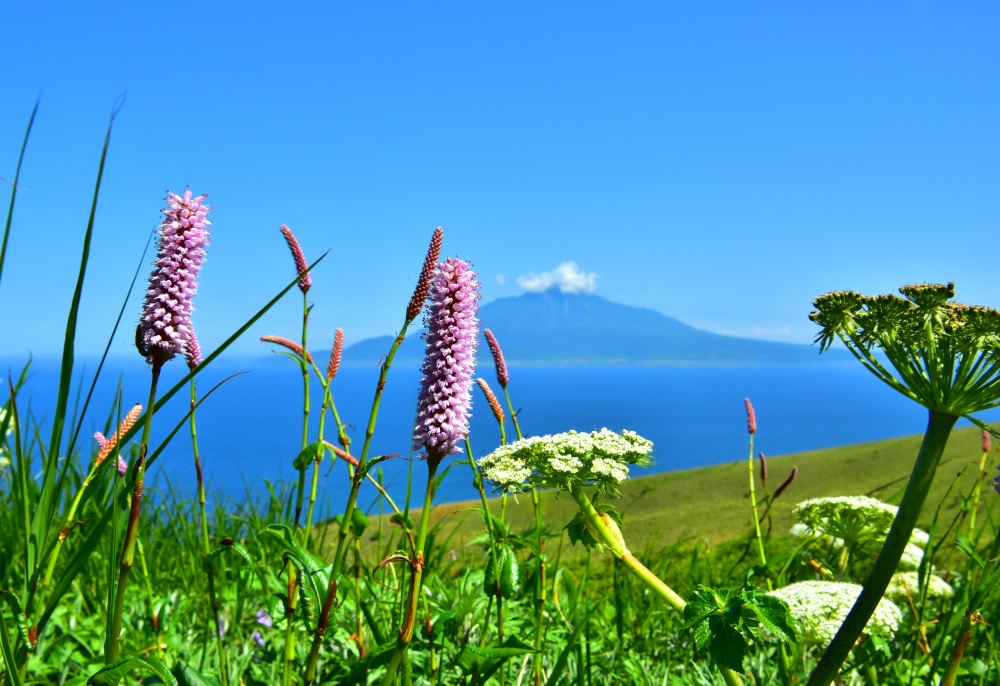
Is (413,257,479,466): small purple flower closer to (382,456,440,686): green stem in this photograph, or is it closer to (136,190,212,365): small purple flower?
(382,456,440,686): green stem

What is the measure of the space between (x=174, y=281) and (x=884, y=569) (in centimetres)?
225

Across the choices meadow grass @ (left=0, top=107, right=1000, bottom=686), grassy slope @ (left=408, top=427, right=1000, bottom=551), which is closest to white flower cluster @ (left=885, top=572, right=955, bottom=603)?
meadow grass @ (left=0, top=107, right=1000, bottom=686)

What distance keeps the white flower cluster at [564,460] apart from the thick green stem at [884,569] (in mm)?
767

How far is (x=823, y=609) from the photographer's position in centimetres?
333

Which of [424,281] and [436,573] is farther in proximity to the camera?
[436,573]

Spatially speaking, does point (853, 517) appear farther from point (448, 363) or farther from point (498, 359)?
point (448, 363)

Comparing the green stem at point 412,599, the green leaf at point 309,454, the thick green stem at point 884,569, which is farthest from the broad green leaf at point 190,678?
the thick green stem at point 884,569

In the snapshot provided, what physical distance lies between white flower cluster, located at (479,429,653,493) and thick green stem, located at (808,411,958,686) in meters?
0.77

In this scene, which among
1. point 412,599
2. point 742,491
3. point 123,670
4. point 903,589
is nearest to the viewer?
point 123,670

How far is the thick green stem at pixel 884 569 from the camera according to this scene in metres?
2.07

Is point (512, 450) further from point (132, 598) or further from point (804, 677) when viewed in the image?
point (132, 598)

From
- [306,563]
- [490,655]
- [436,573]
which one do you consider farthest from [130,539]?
[436,573]

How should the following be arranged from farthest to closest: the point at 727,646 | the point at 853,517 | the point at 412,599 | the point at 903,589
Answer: the point at 903,589
the point at 853,517
the point at 412,599
the point at 727,646

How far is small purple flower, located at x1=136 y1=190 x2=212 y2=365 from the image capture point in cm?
A: 231
